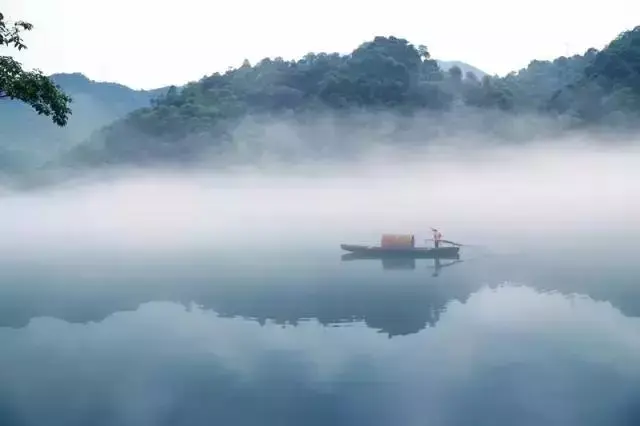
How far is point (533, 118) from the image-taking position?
93.4 metres

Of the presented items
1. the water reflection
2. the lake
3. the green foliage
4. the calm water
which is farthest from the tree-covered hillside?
the green foliage

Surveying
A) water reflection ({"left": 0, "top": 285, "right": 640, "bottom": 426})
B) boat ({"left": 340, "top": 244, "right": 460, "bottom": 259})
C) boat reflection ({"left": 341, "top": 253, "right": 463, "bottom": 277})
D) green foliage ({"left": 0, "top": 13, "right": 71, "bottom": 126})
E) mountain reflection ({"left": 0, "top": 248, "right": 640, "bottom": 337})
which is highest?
green foliage ({"left": 0, "top": 13, "right": 71, "bottom": 126})

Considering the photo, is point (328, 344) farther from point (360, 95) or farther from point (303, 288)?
point (360, 95)

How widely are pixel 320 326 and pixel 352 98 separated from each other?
233 ft

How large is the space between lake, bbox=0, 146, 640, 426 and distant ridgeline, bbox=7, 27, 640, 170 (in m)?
32.2

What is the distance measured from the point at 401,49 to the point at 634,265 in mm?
67995

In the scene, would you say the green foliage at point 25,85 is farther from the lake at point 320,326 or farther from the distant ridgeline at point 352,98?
the distant ridgeline at point 352,98

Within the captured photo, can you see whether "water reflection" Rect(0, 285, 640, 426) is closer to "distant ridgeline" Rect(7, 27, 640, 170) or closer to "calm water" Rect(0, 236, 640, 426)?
"calm water" Rect(0, 236, 640, 426)

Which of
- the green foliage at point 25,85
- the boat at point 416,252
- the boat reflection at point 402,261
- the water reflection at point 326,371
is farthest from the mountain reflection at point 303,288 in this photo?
the green foliage at point 25,85

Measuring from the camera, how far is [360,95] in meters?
92.4

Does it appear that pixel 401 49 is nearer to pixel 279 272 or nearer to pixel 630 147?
pixel 630 147

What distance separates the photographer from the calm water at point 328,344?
53.6 feet

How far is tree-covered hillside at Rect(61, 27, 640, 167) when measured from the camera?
85.8m

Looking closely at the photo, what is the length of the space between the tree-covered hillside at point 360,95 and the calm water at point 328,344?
54.5 meters
